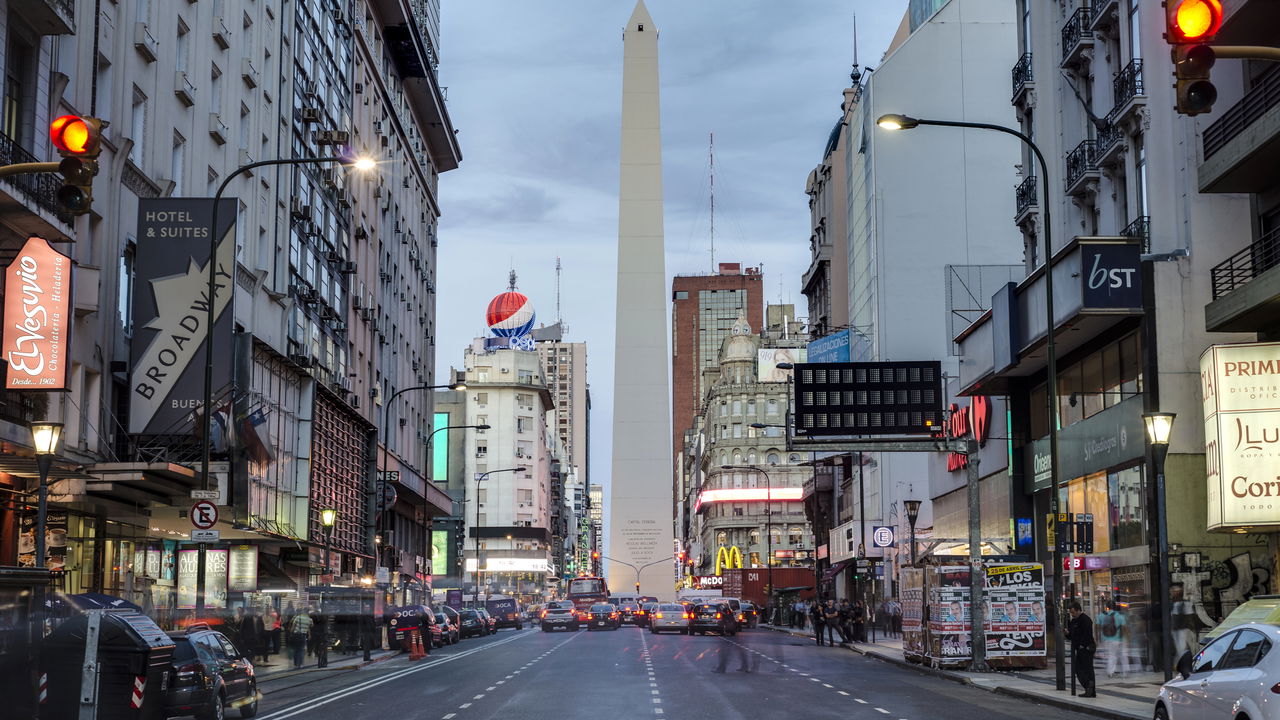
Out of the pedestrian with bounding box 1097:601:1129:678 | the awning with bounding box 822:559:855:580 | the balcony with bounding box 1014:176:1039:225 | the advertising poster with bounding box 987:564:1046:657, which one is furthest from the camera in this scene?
the awning with bounding box 822:559:855:580

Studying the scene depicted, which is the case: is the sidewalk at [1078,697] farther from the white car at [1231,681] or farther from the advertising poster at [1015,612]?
the white car at [1231,681]

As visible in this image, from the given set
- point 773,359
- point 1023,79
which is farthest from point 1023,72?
point 773,359

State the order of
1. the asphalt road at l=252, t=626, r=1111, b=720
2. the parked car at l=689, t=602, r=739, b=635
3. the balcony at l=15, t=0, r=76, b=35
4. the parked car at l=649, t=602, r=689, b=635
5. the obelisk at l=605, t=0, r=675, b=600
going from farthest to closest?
1. the obelisk at l=605, t=0, r=675, b=600
2. the parked car at l=649, t=602, r=689, b=635
3. the parked car at l=689, t=602, r=739, b=635
4. the balcony at l=15, t=0, r=76, b=35
5. the asphalt road at l=252, t=626, r=1111, b=720

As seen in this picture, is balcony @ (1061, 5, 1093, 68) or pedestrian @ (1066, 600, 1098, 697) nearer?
pedestrian @ (1066, 600, 1098, 697)

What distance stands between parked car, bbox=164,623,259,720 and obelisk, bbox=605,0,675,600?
7390cm

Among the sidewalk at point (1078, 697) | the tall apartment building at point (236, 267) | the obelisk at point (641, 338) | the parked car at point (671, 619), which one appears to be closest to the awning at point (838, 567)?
the obelisk at point (641, 338)

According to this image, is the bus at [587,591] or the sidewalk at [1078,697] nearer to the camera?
the sidewalk at [1078,697]

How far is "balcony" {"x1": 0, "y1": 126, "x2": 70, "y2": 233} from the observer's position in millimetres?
25047

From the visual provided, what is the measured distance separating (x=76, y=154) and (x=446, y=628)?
4841 cm

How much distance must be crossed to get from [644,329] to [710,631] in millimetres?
32180

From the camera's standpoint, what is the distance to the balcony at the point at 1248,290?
28.4 metres

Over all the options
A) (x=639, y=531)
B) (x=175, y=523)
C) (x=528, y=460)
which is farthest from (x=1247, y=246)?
(x=528, y=460)

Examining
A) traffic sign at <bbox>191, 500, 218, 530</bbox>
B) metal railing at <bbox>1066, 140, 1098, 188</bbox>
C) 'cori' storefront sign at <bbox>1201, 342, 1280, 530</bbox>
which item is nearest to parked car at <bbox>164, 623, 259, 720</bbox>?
traffic sign at <bbox>191, 500, 218, 530</bbox>

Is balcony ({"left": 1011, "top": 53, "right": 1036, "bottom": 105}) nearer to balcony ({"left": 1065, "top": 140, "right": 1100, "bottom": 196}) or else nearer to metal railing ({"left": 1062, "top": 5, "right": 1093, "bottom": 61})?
metal railing ({"left": 1062, "top": 5, "right": 1093, "bottom": 61})
